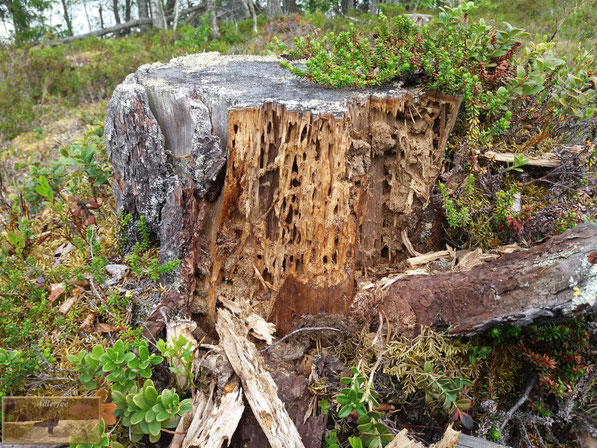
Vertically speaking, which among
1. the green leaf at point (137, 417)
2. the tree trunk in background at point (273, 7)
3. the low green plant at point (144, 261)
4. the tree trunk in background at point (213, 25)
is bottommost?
the green leaf at point (137, 417)

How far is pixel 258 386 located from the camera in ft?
7.86

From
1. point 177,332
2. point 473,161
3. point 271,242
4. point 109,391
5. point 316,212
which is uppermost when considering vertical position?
point 473,161

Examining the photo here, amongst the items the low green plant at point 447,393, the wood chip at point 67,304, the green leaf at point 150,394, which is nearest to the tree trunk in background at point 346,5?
the wood chip at point 67,304

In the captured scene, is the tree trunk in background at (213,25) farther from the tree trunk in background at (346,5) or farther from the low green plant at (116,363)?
the low green plant at (116,363)

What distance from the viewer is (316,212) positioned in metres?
2.83

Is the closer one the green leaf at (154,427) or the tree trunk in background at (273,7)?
the green leaf at (154,427)

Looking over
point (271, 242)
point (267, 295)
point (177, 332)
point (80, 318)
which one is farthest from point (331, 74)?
point (80, 318)

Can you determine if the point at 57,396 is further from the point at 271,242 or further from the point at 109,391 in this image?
the point at 271,242

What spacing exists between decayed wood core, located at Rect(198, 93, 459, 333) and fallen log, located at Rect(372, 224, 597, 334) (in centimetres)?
45

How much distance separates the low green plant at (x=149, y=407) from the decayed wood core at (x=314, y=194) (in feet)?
2.82

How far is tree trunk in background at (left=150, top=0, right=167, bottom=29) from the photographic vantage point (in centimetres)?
1363

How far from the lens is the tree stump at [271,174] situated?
2.71 m

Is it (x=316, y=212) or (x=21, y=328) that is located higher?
(x=316, y=212)

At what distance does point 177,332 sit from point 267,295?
27.3 inches
